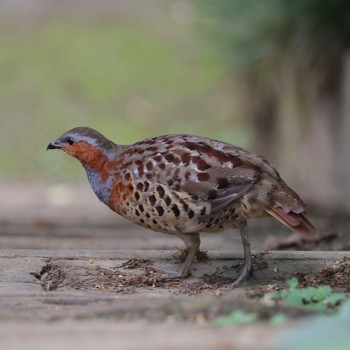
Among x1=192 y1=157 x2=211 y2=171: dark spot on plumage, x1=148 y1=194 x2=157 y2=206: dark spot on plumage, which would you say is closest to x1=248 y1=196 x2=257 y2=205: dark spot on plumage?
x1=192 y1=157 x2=211 y2=171: dark spot on plumage

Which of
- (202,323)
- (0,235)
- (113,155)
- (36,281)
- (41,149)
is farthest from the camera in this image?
(41,149)

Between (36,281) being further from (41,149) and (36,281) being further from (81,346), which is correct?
(41,149)

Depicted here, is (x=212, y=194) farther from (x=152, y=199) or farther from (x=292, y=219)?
(x=292, y=219)

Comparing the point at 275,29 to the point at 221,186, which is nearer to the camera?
the point at 221,186

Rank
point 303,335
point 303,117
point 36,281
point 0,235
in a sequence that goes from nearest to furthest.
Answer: point 303,335, point 36,281, point 0,235, point 303,117

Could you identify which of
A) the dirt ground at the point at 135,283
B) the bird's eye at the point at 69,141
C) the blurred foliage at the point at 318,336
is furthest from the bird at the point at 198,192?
the blurred foliage at the point at 318,336

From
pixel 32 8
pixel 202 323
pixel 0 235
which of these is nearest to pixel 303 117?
pixel 0 235

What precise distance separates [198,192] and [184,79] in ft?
42.3

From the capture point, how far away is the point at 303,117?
1091 cm

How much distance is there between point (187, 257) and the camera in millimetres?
4855

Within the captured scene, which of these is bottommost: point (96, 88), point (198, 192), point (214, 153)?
point (198, 192)

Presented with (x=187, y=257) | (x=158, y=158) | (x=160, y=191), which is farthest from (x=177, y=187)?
(x=187, y=257)

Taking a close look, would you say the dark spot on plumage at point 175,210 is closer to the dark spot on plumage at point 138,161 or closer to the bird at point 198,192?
the bird at point 198,192

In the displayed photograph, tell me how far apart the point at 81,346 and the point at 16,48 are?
1556cm
